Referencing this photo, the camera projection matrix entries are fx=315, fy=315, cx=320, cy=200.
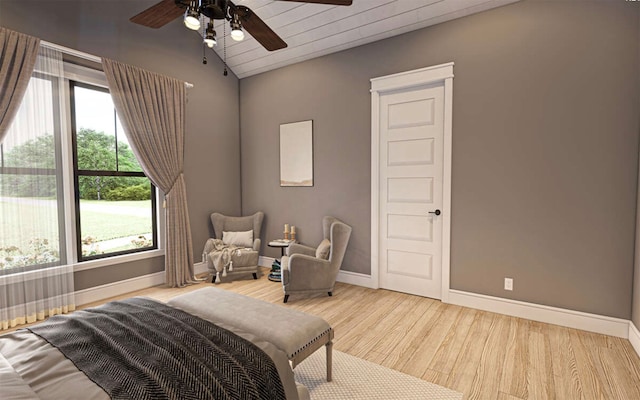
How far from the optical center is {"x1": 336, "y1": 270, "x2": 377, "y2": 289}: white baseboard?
158 inches

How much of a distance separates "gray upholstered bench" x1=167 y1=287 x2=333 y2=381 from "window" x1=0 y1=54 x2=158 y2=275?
76.9 inches

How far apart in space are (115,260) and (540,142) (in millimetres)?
4702

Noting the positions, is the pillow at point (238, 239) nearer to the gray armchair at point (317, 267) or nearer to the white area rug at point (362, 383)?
the gray armchair at point (317, 267)

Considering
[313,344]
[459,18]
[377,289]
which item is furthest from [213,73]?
[313,344]

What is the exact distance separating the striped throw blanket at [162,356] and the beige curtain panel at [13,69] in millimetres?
2122

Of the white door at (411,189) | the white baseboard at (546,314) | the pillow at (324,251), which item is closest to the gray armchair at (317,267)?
the pillow at (324,251)

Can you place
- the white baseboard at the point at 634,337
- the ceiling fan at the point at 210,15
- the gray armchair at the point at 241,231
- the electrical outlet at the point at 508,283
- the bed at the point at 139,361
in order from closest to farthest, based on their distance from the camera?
the bed at the point at 139,361, the ceiling fan at the point at 210,15, the white baseboard at the point at 634,337, the electrical outlet at the point at 508,283, the gray armchair at the point at 241,231

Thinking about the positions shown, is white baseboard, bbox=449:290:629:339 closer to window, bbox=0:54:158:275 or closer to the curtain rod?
window, bbox=0:54:158:275

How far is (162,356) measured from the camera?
4.40ft

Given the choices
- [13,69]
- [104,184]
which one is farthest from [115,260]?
[13,69]

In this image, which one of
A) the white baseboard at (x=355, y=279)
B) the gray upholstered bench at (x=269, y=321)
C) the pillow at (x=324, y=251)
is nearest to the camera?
the gray upholstered bench at (x=269, y=321)

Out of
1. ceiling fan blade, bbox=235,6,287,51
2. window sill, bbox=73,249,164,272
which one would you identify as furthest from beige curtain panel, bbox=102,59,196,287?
ceiling fan blade, bbox=235,6,287,51

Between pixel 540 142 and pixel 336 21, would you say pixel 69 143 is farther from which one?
pixel 540 142

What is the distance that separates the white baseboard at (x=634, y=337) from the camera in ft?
7.95
